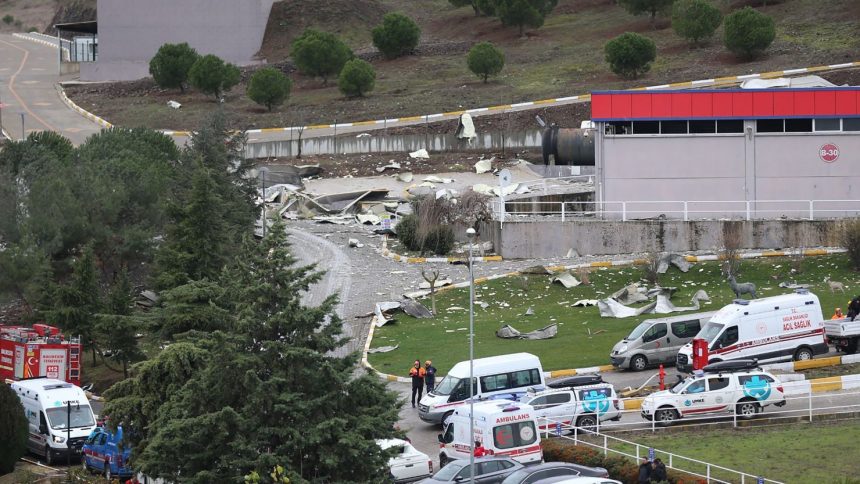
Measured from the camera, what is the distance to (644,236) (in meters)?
49.3

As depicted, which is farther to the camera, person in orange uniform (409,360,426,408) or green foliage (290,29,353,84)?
green foliage (290,29,353,84)

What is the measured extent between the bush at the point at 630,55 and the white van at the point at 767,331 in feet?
164

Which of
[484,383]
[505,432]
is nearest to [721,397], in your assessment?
[505,432]

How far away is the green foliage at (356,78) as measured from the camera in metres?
87.0

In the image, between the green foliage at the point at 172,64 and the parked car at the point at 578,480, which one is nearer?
the parked car at the point at 578,480

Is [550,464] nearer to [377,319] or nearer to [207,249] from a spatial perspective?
[377,319]

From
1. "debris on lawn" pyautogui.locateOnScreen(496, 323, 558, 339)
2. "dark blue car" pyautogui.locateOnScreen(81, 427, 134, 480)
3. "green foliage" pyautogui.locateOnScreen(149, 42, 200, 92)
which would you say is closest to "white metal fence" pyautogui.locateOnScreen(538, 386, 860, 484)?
"debris on lawn" pyautogui.locateOnScreen(496, 323, 558, 339)

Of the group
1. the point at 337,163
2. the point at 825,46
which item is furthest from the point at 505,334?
the point at 825,46

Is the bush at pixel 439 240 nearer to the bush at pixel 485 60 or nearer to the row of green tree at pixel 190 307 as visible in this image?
the row of green tree at pixel 190 307

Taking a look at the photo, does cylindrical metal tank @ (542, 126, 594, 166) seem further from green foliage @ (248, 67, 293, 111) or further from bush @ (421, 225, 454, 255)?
green foliage @ (248, 67, 293, 111)

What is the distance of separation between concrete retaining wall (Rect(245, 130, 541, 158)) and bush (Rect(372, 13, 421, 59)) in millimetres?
25370

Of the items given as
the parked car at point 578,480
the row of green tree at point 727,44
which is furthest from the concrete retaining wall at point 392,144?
the parked car at point 578,480

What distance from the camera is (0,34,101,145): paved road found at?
85.8 metres

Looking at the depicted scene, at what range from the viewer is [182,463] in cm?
2575
